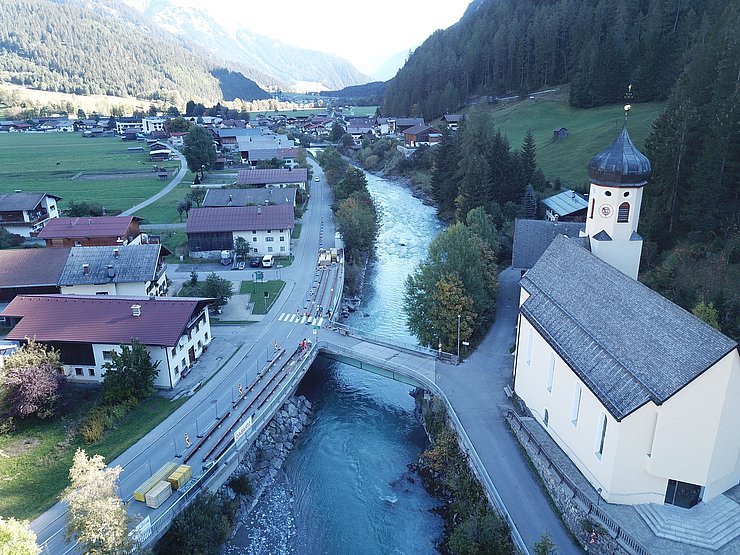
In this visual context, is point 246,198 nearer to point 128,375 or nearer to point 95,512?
point 128,375

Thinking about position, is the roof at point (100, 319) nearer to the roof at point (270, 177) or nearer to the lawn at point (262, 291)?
the lawn at point (262, 291)

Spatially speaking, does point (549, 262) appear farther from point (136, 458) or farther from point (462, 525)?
point (136, 458)

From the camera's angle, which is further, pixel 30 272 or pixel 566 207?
pixel 566 207

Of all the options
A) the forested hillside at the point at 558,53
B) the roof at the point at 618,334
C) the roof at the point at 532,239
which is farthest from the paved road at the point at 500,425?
the forested hillside at the point at 558,53

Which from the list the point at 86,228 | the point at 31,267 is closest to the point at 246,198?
the point at 86,228

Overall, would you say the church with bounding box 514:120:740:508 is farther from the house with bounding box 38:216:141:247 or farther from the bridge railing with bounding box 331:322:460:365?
the house with bounding box 38:216:141:247

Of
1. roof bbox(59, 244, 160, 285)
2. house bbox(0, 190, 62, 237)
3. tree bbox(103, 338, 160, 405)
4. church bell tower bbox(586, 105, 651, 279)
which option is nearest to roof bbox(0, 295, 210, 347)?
tree bbox(103, 338, 160, 405)

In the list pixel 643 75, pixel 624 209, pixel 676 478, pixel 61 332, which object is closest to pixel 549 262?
pixel 624 209
